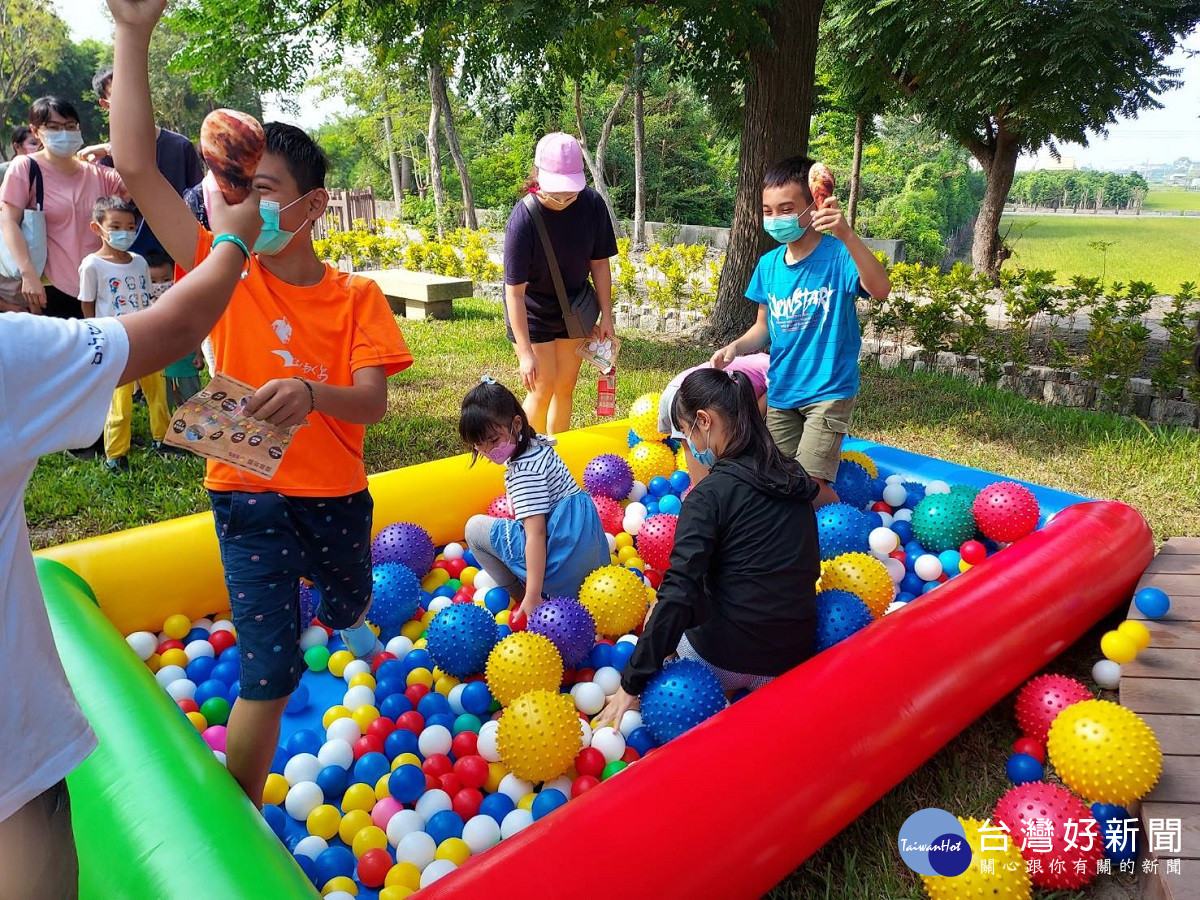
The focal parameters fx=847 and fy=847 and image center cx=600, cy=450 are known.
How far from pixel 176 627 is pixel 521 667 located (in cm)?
153

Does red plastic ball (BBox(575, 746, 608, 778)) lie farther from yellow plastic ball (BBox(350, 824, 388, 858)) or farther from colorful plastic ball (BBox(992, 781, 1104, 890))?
colorful plastic ball (BBox(992, 781, 1104, 890))

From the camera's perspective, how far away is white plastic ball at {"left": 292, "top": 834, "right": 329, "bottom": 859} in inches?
94.4

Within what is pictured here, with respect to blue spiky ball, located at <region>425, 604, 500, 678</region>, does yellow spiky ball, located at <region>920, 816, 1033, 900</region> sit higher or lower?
lower

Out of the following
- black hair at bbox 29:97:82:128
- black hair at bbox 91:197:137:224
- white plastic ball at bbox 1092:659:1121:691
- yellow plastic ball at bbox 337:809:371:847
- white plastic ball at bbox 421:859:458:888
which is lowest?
yellow plastic ball at bbox 337:809:371:847

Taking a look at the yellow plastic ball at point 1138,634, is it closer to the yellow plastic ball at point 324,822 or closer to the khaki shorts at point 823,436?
the khaki shorts at point 823,436

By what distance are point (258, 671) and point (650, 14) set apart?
225 inches

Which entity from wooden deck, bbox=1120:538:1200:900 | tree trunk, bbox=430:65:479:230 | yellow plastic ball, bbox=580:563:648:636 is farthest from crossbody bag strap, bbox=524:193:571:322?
tree trunk, bbox=430:65:479:230

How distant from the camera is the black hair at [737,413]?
2643 millimetres

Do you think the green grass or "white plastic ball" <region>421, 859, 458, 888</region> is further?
the green grass

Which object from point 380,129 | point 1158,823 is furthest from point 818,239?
point 380,129

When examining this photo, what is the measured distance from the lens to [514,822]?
2.46 m

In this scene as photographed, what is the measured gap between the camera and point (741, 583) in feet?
8.66

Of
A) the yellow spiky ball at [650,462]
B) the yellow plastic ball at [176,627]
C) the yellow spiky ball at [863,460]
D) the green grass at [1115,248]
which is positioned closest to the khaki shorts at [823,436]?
the yellow spiky ball at [863,460]

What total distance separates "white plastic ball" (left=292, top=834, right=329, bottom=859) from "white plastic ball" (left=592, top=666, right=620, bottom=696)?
1072 millimetres
